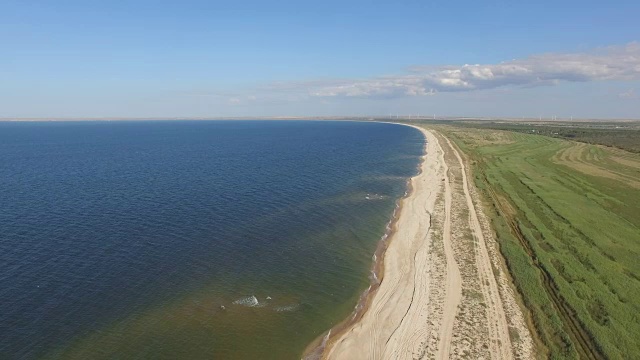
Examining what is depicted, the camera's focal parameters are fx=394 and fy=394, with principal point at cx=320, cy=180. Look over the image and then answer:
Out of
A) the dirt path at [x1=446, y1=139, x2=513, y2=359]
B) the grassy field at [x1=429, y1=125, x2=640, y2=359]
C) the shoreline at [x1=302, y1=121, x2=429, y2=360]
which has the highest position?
the grassy field at [x1=429, y1=125, x2=640, y2=359]

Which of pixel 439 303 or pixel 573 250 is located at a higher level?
pixel 573 250

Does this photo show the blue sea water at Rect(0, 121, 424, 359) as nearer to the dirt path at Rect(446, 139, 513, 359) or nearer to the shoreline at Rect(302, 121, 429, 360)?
the shoreline at Rect(302, 121, 429, 360)

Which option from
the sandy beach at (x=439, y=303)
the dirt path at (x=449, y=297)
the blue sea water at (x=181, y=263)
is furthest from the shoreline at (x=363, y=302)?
the dirt path at (x=449, y=297)

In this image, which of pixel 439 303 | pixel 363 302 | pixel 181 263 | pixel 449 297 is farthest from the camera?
pixel 181 263

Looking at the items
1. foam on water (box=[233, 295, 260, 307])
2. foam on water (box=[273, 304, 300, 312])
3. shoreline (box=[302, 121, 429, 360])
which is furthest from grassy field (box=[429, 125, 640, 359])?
foam on water (box=[233, 295, 260, 307])

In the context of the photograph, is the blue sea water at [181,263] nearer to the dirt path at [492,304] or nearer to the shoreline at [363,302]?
the shoreline at [363,302]

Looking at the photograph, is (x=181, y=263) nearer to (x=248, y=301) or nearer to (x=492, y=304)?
(x=248, y=301)

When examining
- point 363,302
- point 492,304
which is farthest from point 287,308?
point 492,304
